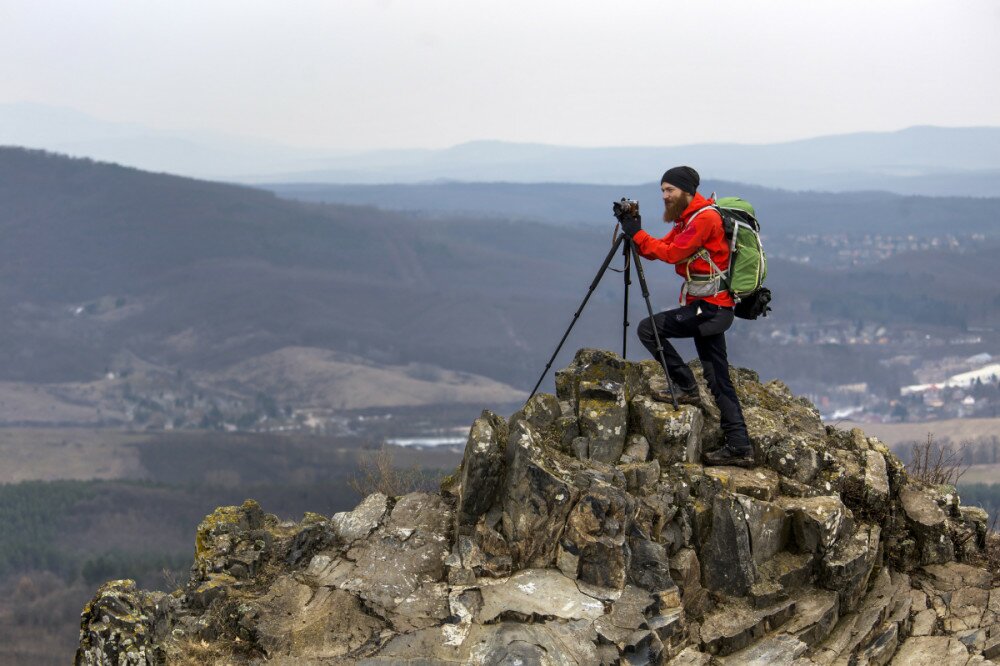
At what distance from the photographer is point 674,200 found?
1571 centimetres

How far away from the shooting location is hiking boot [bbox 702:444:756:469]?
16.4 m

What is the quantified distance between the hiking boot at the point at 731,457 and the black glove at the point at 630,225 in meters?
3.87

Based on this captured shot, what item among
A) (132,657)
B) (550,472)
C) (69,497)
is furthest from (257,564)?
(69,497)

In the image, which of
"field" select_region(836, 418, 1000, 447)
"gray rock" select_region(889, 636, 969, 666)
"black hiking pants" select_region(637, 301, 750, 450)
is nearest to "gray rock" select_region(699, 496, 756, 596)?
"black hiking pants" select_region(637, 301, 750, 450)

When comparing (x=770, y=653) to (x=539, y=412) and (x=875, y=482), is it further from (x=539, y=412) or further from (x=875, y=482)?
(x=539, y=412)

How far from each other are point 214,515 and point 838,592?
9828mm

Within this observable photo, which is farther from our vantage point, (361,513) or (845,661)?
(361,513)

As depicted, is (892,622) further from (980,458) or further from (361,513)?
(980,458)

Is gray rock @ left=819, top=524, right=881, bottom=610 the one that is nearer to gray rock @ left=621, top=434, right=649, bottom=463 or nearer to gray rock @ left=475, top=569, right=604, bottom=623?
A: gray rock @ left=621, top=434, right=649, bottom=463

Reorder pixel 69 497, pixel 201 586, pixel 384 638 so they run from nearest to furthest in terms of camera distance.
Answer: pixel 384 638, pixel 201 586, pixel 69 497

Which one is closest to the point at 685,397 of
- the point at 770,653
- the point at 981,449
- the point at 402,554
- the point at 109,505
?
the point at 770,653

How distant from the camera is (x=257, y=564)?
604 inches

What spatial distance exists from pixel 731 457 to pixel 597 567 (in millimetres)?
3594

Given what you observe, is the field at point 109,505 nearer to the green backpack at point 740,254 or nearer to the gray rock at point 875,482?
the gray rock at point 875,482
